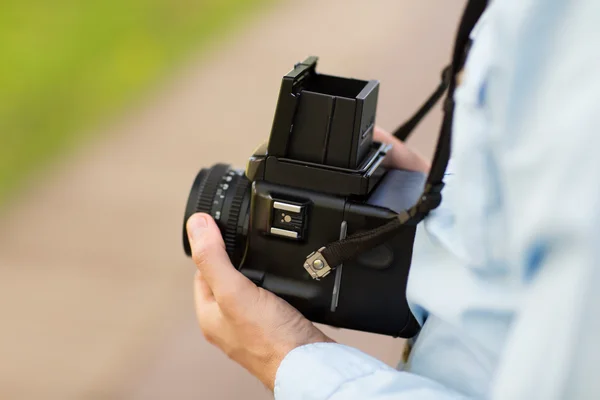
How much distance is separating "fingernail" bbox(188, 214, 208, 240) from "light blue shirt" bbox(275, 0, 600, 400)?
0.32 metres

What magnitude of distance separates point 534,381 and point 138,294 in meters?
1.46

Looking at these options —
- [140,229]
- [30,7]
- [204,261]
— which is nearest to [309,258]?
[204,261]

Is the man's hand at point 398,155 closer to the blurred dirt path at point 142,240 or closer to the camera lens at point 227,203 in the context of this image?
the camera lens at point 227,203

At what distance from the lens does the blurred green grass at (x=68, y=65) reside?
2.32 metres

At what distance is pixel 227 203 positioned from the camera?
80 centimetres

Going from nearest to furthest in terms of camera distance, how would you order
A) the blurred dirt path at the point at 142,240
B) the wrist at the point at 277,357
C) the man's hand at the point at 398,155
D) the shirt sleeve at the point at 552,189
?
the shirt sleeve at the point at 552,189 < the wrist at the point at 277,357 < the man's hand at the point at 398,155 < the blurred dirt path at the point at 142,240

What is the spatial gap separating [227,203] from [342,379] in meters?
0.27

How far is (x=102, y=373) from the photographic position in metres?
1.60

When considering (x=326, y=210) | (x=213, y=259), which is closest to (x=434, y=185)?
(x=326, y=210)

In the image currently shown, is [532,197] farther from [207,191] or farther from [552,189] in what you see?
[207,191]

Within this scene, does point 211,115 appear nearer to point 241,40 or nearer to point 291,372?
point 241,40

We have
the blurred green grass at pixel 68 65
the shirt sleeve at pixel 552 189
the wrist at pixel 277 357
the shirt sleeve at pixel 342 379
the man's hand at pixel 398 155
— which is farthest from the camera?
the blurred green grass at pixel 68 65

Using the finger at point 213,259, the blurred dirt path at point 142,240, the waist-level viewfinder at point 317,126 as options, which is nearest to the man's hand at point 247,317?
the finger at point 213,259

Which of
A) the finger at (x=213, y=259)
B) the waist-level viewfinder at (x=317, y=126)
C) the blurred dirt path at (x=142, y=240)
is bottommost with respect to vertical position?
the blurred dirt path at (x=142, y=240)
